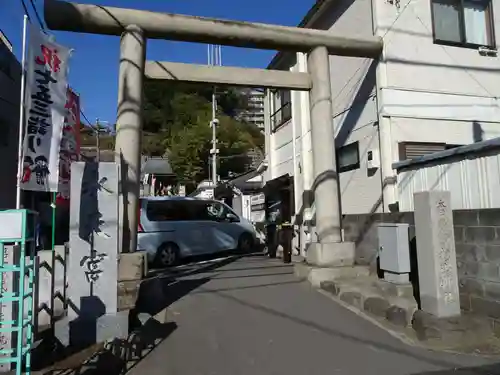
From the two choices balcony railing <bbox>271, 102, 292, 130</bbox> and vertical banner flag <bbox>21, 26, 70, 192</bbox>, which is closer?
vertical banner flag <bbox>21, 26, 70, 192</bbox>

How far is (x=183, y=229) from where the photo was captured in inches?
542

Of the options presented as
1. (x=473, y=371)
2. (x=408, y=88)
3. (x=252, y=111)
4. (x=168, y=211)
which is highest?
(x=252, y=111)

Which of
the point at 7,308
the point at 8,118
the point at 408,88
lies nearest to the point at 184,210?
the point at 8,118

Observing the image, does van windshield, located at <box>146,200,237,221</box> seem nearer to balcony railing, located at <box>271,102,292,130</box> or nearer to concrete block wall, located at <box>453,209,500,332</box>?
balcony railing, located at <box>271,102,292,130</box>

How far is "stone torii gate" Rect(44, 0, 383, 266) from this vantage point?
8.00 m

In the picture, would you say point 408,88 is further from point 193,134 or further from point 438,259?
point 193,134

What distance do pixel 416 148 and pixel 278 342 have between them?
559cm

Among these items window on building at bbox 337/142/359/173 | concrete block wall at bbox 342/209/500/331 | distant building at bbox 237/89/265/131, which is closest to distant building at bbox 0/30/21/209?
window on building at bbox 337/142/359/173

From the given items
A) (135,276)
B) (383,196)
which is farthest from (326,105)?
(135,276)

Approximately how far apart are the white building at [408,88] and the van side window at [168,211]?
559cm

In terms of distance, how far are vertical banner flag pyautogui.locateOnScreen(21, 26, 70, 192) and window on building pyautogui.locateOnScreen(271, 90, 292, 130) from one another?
28.9 ft

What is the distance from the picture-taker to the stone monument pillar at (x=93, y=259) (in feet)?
18.2

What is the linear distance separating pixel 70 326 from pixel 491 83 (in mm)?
10315

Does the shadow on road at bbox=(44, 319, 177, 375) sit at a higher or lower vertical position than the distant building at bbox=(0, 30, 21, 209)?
lower
